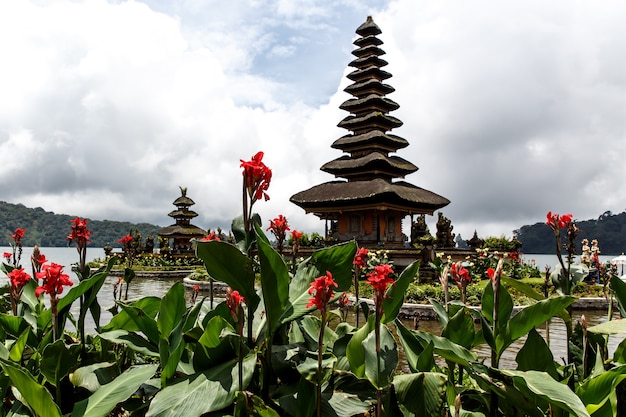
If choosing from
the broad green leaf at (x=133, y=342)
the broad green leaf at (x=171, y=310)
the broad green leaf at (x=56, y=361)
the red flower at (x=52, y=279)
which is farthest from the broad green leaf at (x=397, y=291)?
the red flower at (x=52, y=279)

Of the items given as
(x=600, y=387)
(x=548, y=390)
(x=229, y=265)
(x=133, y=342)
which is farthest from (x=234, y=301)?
(x=600, y=387)

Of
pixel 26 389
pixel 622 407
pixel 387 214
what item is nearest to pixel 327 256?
pixel 26 389

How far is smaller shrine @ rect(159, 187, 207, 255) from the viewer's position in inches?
1671

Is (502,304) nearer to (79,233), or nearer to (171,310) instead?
(171,310)

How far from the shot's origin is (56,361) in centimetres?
204

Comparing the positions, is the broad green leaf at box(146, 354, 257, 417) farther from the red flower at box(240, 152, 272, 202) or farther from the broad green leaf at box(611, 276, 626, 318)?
the broad green leaf at box(611, 276, 626, 318)

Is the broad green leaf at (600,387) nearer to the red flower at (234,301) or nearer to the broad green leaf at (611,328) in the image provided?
the broad green leaf at (611,328)

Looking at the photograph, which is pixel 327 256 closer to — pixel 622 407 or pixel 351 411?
pixel 351 411

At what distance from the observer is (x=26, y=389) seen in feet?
5.65

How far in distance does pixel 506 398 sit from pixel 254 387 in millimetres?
1110

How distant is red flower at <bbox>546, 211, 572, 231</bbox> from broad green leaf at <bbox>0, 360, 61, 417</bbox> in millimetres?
2742

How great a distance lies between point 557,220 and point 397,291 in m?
1.31

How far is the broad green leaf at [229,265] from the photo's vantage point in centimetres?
183

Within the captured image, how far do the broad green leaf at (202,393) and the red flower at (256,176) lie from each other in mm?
735
